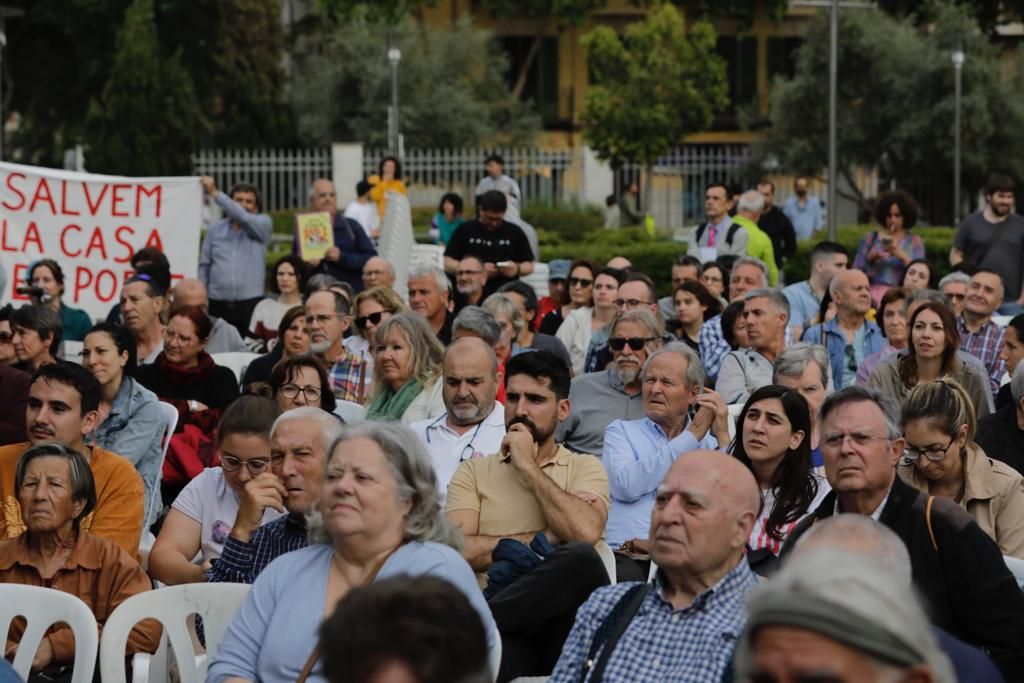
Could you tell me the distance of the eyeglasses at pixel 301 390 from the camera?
838cm

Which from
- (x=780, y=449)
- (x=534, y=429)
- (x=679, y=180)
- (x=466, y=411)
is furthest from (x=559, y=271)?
(x=679, y=180)

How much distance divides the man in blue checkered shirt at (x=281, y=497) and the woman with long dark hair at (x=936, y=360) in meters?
3.96

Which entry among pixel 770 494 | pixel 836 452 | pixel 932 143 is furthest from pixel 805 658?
pixel 932 143

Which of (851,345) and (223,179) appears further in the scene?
(223,179)

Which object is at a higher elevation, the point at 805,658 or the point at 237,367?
the point at 805,658

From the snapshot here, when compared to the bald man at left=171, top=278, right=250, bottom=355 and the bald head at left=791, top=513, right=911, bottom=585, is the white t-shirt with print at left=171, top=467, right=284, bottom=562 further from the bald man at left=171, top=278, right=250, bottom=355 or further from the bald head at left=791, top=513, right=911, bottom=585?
the bald man at left=171, top=278, right=250, bottom=355

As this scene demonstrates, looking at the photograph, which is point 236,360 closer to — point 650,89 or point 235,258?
point 235,258

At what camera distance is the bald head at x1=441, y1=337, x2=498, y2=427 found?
7.84 meters

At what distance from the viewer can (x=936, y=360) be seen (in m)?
9.48

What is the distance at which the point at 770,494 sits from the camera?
278 inches

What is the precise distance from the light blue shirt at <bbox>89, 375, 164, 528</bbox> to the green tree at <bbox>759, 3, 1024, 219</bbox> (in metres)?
37.7

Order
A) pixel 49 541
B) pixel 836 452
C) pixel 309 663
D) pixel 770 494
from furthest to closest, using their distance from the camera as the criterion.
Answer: pixel 770 494
pixel 49 541
pixel 836 452
pixel 309 663

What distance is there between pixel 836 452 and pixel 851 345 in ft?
18.1

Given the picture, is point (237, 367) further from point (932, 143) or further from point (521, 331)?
point (932, 143)
